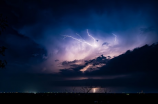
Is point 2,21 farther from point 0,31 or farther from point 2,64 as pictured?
point 2,64

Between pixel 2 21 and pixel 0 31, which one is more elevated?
pixel 2 21

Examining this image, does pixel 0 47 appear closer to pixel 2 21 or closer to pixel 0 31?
pixel 0 31

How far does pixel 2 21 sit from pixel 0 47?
250 centimetres

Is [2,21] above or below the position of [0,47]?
above

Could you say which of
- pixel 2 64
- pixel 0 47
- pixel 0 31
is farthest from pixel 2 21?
pixel 2 64

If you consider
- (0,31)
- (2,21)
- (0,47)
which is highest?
(2,21)

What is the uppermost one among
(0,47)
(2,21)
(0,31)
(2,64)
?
(2,21)

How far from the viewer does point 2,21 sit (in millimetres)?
12547

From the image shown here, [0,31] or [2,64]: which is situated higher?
[0,31]

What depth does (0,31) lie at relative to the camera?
39.7 feet

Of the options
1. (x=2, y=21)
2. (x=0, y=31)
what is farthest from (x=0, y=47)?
(x=2, y=21)

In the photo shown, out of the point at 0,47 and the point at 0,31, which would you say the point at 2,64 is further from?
the point at 0,31

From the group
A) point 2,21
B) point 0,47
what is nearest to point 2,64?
point 0,47

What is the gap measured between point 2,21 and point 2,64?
407 centimetres
